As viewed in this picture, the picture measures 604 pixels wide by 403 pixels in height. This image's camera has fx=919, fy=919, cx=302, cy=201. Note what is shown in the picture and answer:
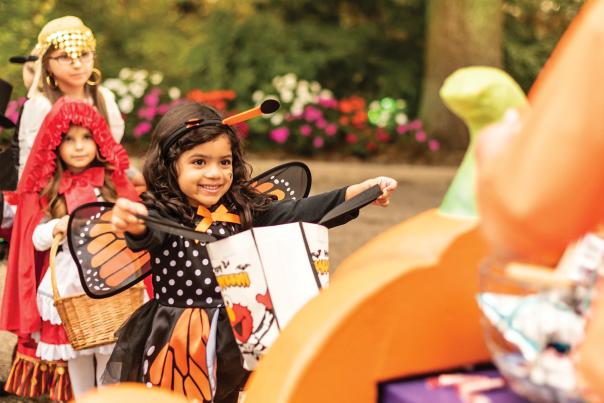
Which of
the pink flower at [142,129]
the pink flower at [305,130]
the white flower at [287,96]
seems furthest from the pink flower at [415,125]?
the pink flower at [142,129]

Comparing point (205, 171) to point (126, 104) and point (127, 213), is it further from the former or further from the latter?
point (126, 104)

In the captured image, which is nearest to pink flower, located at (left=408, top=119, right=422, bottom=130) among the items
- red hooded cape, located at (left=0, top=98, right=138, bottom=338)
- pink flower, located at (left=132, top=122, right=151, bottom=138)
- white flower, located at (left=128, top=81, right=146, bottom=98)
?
pink flower, located at (left=132, top=122, right=151, bottom=138)

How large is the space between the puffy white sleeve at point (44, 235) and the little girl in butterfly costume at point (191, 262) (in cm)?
83

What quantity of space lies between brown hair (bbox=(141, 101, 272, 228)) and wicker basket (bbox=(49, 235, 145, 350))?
67 cm

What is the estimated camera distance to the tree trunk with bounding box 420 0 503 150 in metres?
10.8

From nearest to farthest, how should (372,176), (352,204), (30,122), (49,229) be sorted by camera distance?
(352,204) < (49,229) < (30,122) < (372,176)

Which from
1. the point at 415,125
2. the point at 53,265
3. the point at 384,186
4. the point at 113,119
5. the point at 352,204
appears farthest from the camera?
the point at 415,125

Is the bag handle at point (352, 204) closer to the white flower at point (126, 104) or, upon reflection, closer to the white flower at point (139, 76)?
the white flower at point (126, 104)

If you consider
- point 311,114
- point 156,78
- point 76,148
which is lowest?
point 311,114

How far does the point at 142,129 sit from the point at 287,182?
742 centimetres

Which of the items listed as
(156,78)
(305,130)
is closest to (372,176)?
(305,130)

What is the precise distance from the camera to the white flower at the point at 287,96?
36.0 ft

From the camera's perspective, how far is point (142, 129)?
10.6m

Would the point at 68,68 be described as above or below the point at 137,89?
above
